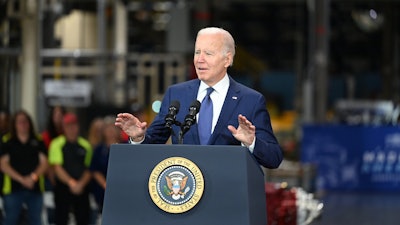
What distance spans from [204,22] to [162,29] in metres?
10.4

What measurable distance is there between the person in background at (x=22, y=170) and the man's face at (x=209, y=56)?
7.57m

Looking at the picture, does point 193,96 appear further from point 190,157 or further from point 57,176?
point 57,176

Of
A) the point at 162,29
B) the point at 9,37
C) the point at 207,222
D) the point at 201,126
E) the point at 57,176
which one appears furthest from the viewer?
the point at 162,29

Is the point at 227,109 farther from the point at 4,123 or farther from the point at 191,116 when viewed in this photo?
the point at 4,123

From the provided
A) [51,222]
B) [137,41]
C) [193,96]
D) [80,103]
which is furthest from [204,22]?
[193,96]

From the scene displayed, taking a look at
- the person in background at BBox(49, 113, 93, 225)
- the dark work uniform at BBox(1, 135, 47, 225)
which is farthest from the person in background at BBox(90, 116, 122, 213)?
the dark work uniform at BBox(1, 135, 47, 225)

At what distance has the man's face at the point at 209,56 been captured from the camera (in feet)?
21.4

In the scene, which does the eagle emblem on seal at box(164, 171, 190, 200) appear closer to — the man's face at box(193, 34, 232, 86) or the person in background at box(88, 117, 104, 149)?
the man's face at box(193, 34, 232, 86)

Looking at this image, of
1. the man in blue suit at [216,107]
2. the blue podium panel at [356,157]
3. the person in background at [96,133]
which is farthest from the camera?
the blue podium panel at [356,157]

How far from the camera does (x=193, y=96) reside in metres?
6.73

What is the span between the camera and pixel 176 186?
20.1 feet

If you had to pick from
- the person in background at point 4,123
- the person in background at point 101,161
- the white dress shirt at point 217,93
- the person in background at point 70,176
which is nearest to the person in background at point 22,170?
the person in background at point 70,176

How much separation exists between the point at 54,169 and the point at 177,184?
29.3 ft

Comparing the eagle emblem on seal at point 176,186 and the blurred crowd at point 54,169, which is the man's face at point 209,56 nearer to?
the eagle emblem on seal at point 176,186
